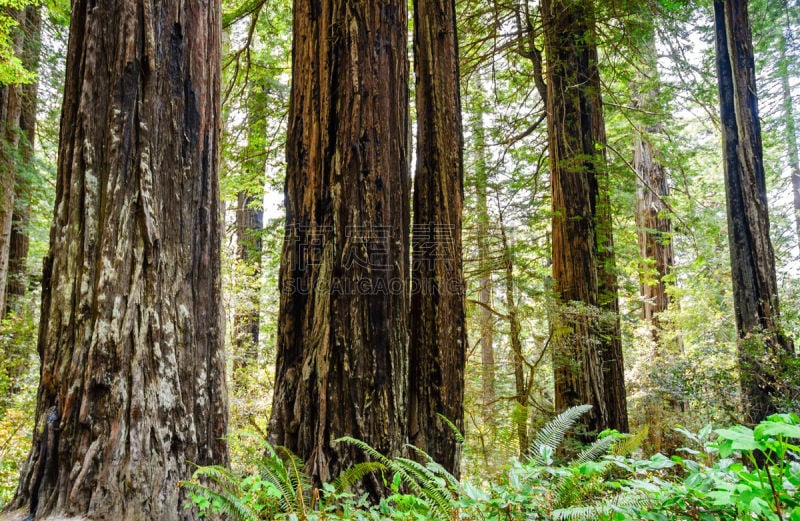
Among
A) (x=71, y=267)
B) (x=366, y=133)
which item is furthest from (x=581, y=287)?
(x=71, y=267)

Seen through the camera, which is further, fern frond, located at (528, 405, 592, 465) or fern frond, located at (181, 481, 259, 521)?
fern frond, located at (528, 405, 592, 465)

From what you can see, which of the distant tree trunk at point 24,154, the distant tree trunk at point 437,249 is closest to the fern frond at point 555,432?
the distant tree trunk at point 437,249

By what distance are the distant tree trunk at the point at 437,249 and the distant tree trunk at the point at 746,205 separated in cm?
386

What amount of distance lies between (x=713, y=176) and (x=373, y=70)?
23.1 meters

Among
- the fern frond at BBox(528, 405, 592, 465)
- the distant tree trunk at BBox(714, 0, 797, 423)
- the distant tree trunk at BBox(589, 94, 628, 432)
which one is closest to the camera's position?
the fern frond at BBox(528, 405, 592, 465)

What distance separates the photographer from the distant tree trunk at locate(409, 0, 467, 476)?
3.87 m

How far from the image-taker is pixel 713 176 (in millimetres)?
20922

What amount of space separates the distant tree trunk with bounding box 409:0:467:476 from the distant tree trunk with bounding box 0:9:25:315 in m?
7.70

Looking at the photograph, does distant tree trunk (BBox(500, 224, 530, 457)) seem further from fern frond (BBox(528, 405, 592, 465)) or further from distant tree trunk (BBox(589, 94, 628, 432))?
fern frond (BBox(528, 405, 592, 465))

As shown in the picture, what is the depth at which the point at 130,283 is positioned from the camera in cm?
190

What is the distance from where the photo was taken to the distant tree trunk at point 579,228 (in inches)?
223

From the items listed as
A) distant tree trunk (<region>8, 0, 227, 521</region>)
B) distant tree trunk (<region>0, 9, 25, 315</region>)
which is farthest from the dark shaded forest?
distant tree trunk (<region>0, 9, 25, 315</region>)

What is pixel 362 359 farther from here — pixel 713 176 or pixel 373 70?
pixel 713 176

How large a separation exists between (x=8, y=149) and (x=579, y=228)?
9484 mm
